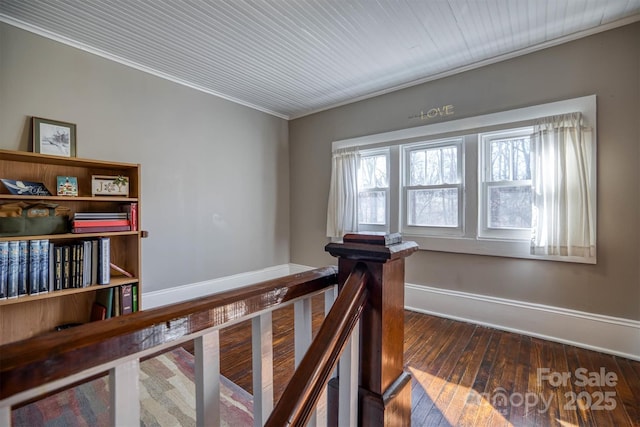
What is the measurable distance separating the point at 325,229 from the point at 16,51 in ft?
10.9

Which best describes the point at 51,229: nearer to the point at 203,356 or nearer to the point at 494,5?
the point at 203,356

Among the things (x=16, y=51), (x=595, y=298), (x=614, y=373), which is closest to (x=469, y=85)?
(x=595, y=298)

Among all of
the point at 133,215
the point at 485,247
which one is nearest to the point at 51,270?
the point at 133,215

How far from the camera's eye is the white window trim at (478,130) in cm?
230

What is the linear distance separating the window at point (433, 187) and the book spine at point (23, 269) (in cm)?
325

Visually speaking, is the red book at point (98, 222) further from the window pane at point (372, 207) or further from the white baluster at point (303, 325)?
the window pane at point (372, 207)

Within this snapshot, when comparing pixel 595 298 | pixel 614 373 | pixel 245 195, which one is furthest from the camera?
pixel 245 195

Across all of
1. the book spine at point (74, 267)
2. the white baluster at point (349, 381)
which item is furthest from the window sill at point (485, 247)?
the book spine at point (74, 267)

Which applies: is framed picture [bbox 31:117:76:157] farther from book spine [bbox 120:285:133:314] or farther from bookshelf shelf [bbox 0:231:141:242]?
book spine [bbox 120:285:133:314]

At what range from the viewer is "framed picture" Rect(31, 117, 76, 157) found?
7.32 ft

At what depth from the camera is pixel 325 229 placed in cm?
401

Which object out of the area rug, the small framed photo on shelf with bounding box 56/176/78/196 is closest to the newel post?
the area rug

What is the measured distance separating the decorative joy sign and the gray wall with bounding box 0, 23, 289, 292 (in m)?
2.03

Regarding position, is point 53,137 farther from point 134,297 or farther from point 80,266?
point 134,297
